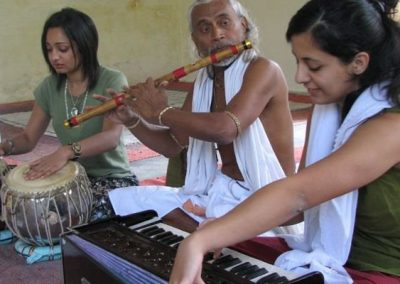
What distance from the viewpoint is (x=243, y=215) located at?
120 centimetres

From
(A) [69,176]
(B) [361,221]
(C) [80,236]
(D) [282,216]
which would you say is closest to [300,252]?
(B) [361,221]

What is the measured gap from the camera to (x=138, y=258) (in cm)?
139

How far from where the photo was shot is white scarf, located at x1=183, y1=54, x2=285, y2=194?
2141mm

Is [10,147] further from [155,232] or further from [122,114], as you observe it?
[155,232]

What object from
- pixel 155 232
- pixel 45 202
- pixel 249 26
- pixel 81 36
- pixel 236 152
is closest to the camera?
pixel 155 232

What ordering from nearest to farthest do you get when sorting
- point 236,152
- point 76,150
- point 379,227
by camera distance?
point 379,227, point 236,152, point 76,150

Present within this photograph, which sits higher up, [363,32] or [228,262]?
[363,32]

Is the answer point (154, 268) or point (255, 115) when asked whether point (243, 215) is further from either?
point (255, 115)

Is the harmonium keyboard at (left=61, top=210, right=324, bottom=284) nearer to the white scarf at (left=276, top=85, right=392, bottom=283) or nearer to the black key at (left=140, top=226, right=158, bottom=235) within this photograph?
the black key at (left=140, top=226, right=158, bottom=235)

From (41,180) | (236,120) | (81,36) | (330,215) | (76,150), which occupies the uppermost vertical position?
(81,36)

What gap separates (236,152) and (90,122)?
1.06m

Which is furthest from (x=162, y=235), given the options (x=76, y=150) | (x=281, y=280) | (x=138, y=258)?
(x=76, y=150)

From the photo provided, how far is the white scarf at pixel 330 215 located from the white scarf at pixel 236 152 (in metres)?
0.55

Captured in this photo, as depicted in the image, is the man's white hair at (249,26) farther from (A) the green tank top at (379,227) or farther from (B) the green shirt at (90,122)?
(A) the green tank top at (379,227)
